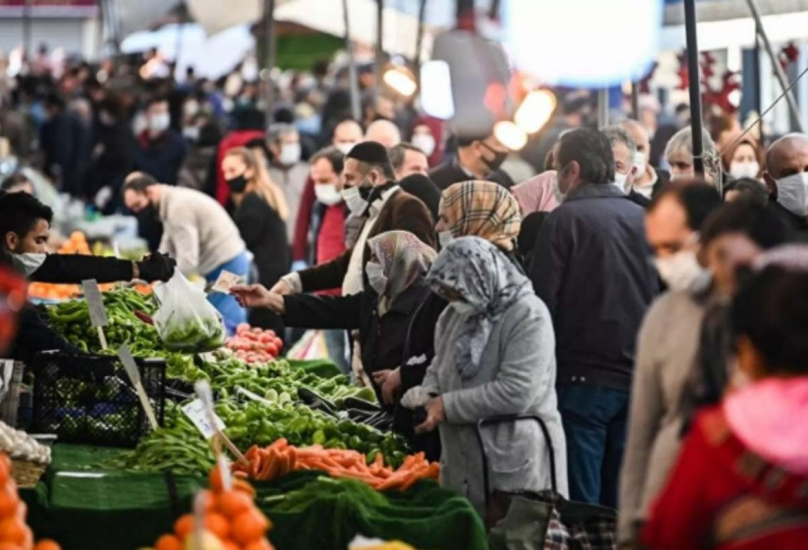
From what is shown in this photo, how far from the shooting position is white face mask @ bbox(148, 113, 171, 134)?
20.8 m

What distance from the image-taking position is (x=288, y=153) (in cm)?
1741

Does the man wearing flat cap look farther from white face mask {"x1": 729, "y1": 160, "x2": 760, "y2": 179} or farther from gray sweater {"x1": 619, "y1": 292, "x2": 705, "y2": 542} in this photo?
gray sweater {"x1": 619, "y1": 292, "x2": 705, "y2": 542}

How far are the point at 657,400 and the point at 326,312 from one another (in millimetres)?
4340

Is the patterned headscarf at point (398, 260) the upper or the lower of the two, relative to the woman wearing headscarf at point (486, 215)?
lower

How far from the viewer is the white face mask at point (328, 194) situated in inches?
543

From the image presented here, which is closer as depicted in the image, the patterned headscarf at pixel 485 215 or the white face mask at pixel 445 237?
the patterned headscarf at pixel 485 215

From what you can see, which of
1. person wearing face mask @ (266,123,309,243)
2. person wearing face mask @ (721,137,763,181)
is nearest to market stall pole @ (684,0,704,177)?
person wearing face mask @ (721,137,763,181)

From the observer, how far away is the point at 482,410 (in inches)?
292

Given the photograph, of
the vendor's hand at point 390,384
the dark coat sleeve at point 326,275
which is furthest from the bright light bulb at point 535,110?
the vendor's hand at point 390,384

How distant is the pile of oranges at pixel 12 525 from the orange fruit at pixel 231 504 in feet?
1.52

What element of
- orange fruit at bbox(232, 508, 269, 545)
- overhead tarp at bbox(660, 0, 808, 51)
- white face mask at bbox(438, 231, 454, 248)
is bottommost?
orange fruit at bbox(232, 508, 269, 545)

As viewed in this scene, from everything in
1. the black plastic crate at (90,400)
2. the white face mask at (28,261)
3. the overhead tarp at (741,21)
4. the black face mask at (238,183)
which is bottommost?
the black plastic crate at (90,400)

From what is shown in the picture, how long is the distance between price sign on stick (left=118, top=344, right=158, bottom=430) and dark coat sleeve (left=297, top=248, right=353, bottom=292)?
2.37m

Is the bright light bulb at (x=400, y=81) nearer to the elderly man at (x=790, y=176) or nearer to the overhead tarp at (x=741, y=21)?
the overhead tarp at (x=741, y=21)
